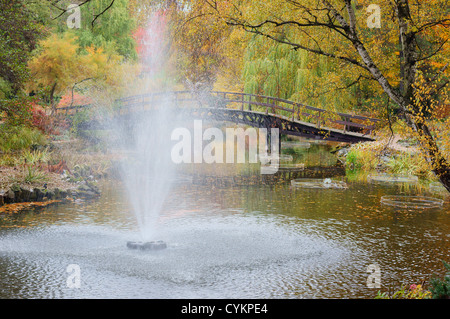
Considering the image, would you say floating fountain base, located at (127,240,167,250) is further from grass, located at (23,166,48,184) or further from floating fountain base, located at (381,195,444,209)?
floating fountain base, located at (381,195,444,209)

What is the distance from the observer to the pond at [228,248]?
31.0ft

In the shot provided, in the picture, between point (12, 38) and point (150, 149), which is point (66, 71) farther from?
point (12, 38)

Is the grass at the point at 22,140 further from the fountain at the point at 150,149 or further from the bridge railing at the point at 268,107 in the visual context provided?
the bridge railing at the point at 268,107

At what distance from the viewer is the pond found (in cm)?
945

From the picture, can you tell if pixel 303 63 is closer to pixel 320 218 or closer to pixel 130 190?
pixel 130 190

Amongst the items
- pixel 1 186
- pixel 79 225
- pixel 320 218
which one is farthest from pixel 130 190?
pixel 320 218

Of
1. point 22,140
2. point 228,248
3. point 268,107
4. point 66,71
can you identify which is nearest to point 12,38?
point 22,140

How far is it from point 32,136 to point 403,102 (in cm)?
1899

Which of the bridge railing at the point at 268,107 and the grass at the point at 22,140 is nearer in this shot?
the grass at the point at 22,140

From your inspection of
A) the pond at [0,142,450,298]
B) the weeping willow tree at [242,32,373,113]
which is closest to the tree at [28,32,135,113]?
the weeping willow tree at [242,32,373,113]

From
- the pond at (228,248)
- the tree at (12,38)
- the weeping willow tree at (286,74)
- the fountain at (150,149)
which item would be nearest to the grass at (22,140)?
the tree at (12,38)

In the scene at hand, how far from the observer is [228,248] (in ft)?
39.5

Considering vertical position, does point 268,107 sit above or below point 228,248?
above
